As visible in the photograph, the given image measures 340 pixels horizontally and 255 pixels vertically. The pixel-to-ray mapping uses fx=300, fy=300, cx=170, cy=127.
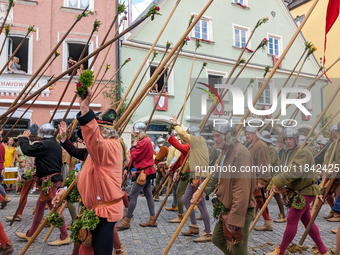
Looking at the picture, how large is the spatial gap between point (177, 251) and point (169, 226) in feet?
4.75

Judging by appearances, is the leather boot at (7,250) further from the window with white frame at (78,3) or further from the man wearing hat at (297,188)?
the window with white frame at (78,3)

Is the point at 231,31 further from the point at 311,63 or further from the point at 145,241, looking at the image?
the point at 145,241

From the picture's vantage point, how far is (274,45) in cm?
1855

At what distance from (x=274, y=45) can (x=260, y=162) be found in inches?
601

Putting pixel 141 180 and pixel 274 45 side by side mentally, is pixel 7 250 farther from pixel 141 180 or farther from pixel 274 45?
pixel 274 45

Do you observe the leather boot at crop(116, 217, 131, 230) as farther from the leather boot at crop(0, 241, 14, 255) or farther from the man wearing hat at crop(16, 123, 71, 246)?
the leather boot at crop(0, 241, 14, 255)

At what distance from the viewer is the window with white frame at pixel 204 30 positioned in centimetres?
1591

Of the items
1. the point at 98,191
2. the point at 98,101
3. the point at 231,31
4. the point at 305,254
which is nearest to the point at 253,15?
the point at 231,31

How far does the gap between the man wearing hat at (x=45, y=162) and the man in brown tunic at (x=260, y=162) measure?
333 centimetres

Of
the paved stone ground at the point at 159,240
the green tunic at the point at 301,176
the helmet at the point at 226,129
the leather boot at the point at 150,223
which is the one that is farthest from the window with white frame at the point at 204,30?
the helmet at the point at 226,129

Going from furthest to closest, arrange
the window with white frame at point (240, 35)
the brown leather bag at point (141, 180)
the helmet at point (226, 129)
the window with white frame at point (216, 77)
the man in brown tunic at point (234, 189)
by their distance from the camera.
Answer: the window with white frame at point (240, 35) → the window with white frame at point (216, 77) → the brown leather bag at point (141, 180) → the helmet at point (226, 129) → the man in brown tunic at point (234, 189)

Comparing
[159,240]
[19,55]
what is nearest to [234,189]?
[159,240]

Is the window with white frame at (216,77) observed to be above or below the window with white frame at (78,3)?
below

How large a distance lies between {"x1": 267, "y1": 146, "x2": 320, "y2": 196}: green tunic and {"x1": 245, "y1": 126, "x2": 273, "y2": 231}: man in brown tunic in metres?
1.25
